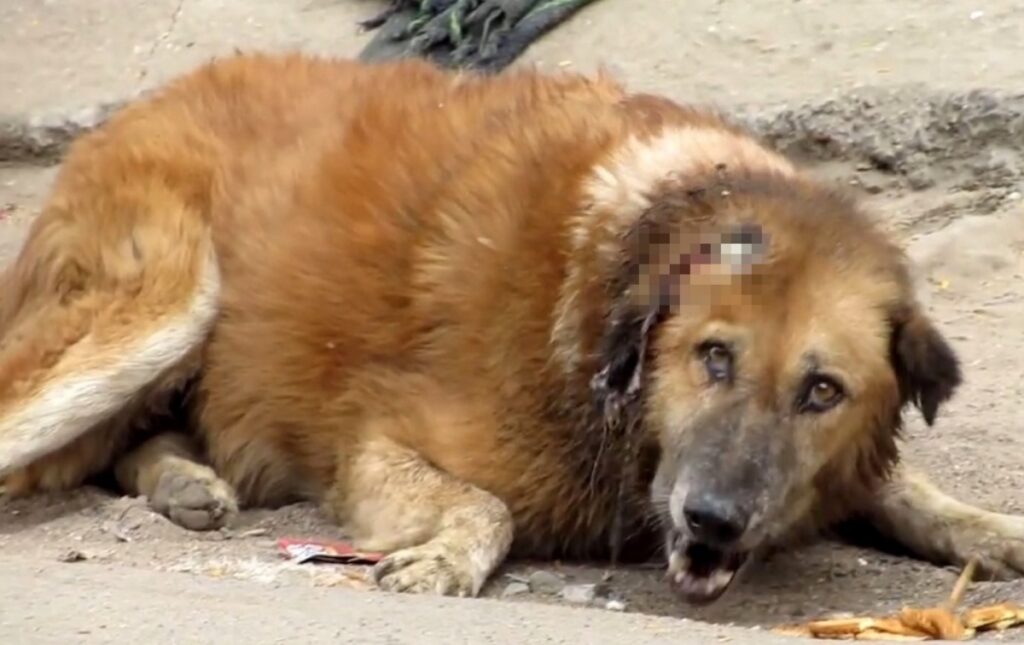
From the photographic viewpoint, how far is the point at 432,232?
4.70 metres

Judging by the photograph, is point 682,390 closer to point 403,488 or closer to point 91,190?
point 403,488

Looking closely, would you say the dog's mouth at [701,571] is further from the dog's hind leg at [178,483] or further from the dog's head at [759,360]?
the dog's hind leg at [178,483]

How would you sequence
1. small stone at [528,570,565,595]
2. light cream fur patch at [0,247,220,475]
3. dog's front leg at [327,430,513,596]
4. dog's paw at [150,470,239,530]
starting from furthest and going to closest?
light cream fur patch at [0,247,220,475] < dog's paw at [150,470,239,530] < small stone at [528,570,565,595] < dog's front leg at [327,430,513,596]

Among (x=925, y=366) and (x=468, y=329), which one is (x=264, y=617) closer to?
(x=468, y=329)

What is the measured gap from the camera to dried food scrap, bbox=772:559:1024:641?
12.0 ft

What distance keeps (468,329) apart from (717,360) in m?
0.83

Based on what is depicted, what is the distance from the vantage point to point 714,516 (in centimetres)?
370

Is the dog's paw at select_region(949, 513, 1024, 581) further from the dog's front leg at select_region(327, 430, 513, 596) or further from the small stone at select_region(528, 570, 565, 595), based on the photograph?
the dog's front leg at select_region(327, 430, 513, 596)

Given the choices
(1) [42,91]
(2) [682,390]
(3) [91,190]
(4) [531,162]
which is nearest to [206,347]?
(3) [91,190]

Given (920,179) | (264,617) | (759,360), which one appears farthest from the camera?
(920,179)

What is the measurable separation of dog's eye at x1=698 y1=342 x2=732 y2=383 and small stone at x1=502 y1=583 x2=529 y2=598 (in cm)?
72

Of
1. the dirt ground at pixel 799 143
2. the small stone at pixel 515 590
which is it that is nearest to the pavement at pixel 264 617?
the dirt ground at pixel 799 143

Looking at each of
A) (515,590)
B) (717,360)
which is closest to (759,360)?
(717,360)

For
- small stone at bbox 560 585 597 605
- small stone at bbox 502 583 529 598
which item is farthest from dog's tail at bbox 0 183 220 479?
small stone at bbox 560 585 597 605
